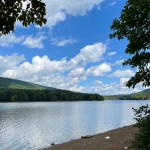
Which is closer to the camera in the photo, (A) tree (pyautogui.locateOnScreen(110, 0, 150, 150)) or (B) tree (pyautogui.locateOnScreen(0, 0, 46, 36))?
(B) tree (pyautogui.locateOnScreen(0, 0, 46, 36))

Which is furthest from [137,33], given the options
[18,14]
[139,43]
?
[18,14]

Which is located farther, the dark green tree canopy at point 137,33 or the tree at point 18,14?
the dark green tree canopy at point 137,33

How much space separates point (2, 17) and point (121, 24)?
11138 mm

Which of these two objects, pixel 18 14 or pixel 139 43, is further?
pixel 139 43

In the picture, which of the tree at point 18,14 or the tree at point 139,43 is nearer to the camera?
the tree at point 18,14

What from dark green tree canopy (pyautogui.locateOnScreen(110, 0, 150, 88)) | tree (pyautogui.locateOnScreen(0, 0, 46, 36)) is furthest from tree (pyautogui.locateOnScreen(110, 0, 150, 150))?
tree (pyautogui.locateOnScreen(0, 0, 46, 36))

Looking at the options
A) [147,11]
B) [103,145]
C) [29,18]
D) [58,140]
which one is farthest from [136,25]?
[58,140]

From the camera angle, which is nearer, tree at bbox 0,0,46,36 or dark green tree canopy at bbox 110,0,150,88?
tree at bbox 0,0,46,36

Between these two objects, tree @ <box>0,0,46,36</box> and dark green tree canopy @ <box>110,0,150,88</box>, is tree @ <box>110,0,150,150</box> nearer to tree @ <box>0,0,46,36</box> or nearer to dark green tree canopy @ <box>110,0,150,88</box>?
dark green tree canopy @ <box>110,0,150,88</box>

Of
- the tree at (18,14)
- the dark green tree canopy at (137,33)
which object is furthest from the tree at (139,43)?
the tree at (18,14)

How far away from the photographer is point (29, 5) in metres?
6.73

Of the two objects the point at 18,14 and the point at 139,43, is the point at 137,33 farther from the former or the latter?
the point at 18,14

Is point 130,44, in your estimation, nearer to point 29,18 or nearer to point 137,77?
point 137,77

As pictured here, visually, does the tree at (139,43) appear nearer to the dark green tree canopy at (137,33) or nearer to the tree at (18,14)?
the dark green tree canopy at (137,33)
